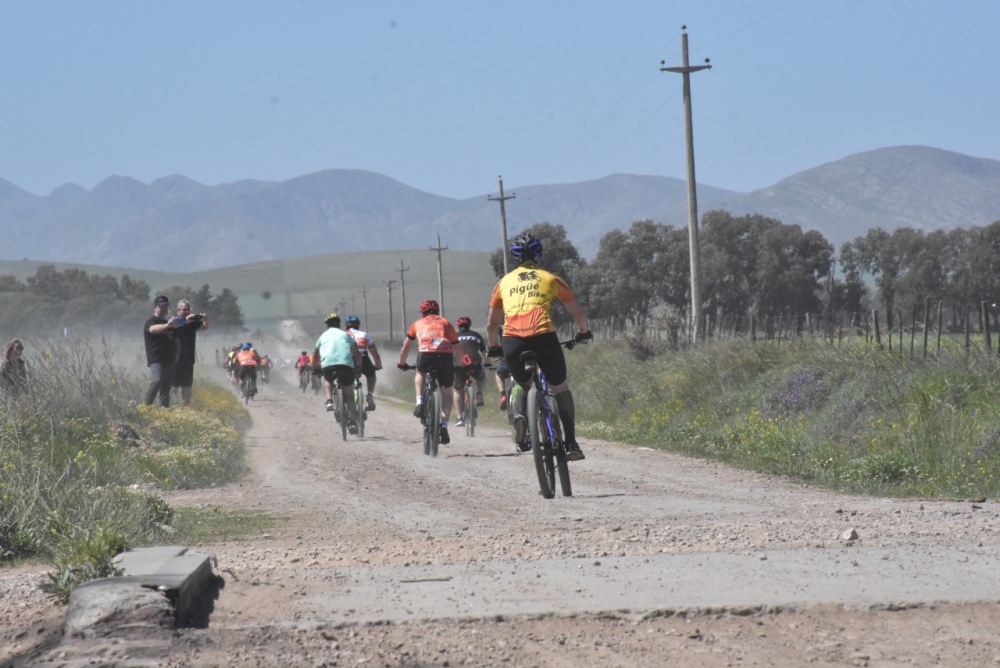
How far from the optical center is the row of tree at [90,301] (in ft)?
280

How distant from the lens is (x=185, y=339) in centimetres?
1803

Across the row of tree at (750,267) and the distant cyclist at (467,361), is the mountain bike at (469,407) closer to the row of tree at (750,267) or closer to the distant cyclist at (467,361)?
the distant cyclist at (467,361)

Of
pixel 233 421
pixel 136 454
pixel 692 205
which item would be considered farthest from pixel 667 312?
pixel 136 454

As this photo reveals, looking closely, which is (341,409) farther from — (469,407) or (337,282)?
(337,282)

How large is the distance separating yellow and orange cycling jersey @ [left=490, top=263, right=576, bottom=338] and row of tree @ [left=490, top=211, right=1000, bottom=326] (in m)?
79.2

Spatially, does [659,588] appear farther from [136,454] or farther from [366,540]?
[136,454]

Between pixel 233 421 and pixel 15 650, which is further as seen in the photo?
pixel 233 421

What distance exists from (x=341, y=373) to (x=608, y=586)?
12521 mm

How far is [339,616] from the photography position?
5.59 meters

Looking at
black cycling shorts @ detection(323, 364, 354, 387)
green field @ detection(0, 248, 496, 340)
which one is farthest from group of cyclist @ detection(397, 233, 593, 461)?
green field @ detection(0, 248, 496, 340)

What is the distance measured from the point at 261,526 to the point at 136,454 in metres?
3.98

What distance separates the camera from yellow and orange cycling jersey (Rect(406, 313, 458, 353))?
49.6 ft

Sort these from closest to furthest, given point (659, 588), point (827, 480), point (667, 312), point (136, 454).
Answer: point (659, 588) < point (827, 480) < point (136, 454) < point (667, 312)

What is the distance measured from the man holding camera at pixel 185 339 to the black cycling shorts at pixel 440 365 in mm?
3797
